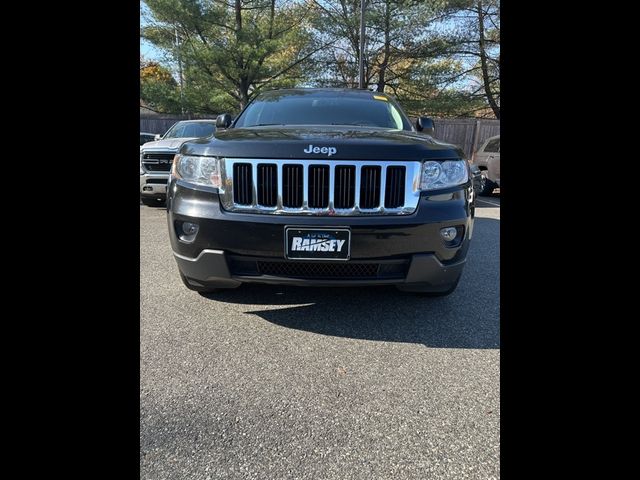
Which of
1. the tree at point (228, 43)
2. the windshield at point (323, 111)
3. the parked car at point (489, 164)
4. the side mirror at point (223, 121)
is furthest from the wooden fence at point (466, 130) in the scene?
the side mirror at point (223, 121)

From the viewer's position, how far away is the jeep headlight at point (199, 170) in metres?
2.35

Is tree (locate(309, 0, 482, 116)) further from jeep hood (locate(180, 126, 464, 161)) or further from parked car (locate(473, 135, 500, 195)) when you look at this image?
jeep hood (locate(180, 126, 464, 161))

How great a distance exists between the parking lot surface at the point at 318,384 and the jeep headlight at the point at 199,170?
3.10ft

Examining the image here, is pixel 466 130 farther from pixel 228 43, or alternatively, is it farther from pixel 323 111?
pixel 323 111

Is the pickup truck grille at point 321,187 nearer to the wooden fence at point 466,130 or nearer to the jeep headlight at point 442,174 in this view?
the jeep headlight at point 442,174

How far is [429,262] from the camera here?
2324 mm

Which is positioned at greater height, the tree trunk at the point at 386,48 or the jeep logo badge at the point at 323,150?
the tree trunk at the point at 386,48

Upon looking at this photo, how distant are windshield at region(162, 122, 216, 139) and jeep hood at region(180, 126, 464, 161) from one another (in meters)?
6.39

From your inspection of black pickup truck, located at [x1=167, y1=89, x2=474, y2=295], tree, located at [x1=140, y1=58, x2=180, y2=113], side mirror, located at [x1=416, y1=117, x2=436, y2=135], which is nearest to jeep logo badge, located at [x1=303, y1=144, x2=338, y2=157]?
black pickup truck, located at [x1=167, y1=89, x2=474, y2=295]
